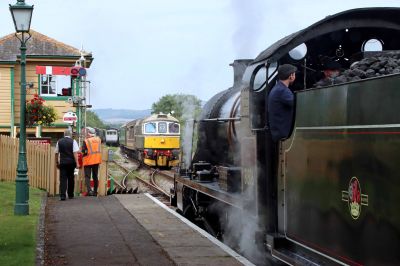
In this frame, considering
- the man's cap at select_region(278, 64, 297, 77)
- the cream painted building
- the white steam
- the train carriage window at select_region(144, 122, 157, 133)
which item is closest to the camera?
the man's cap at select_region(278, 64, 297, 77)

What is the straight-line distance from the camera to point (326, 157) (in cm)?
486

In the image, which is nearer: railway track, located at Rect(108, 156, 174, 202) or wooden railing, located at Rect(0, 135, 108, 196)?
wooden railing, located at Rect(0, 135, 108, 196)

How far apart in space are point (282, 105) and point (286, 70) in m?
0.38

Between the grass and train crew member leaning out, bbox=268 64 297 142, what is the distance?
10.2 feet

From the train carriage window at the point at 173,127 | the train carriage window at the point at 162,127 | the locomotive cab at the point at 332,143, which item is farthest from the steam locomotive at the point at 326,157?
the train carriage window at the point at 173,127

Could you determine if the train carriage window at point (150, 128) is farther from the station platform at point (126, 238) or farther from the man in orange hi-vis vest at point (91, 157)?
the station platform at point (126, 238)

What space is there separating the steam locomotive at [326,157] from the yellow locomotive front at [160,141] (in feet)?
81.3

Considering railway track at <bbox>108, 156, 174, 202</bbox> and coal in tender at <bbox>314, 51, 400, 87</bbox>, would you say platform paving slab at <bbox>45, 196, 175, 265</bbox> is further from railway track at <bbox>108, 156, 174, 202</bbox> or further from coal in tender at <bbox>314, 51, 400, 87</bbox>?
railway track at <bbox>108, 156, 174, 202</bbox>

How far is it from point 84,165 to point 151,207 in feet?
8.26

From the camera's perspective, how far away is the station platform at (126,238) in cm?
740

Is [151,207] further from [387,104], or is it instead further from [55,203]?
[387,104]

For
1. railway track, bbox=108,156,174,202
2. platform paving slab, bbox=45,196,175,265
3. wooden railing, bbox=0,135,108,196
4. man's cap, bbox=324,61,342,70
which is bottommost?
railway track, bbox=108,156,174,202

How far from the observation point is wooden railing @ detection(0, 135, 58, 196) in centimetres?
1477

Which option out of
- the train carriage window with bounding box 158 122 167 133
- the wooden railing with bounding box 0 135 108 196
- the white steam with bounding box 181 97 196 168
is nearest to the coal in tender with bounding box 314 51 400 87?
the white steam with bounding box 181 97 196 168
